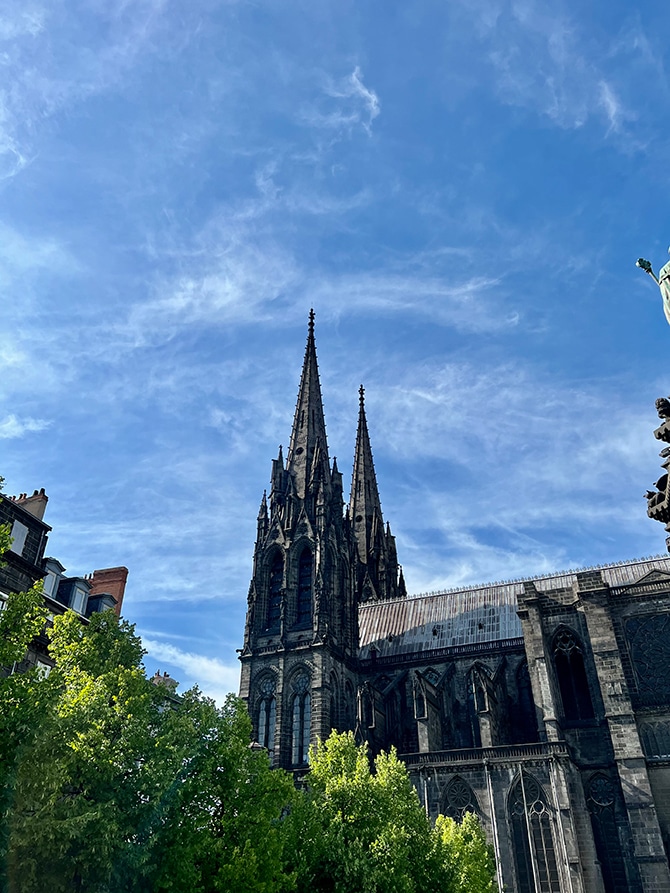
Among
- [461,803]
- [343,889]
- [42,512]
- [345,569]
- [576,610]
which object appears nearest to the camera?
[343,889]

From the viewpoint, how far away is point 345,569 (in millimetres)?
50938

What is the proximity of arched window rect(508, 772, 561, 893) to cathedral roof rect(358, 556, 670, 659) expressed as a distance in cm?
1276

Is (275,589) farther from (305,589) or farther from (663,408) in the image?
(663,408)

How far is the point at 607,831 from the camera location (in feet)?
117

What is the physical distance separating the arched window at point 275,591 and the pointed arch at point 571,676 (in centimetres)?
1747

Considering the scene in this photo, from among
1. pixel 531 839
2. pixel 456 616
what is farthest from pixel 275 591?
pixel 531 839

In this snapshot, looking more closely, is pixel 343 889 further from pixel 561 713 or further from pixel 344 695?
pixel 344 695

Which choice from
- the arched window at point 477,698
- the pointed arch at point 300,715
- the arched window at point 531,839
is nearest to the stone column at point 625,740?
the arched window at point 531,839

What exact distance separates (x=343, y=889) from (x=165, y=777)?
8.78 meters

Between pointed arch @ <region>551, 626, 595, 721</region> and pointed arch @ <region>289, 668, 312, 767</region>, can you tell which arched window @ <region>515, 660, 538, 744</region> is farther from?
pointed arch @ <region>289, 668, 312, 767</region>

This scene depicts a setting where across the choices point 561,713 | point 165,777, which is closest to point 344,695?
point 561,713

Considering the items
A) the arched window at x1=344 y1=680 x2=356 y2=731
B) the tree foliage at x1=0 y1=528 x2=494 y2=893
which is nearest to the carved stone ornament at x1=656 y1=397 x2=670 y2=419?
the tree foliage at x1=0 y1=528 x2=494 y2=893

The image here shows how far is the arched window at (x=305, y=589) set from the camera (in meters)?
47.1

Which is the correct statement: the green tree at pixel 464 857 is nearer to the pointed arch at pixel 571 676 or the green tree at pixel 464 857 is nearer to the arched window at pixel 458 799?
the arched window at pixel 458 799
